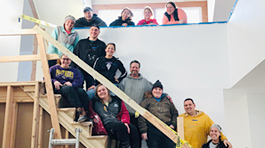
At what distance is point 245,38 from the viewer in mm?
4352

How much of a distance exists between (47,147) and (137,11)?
17.1 feet

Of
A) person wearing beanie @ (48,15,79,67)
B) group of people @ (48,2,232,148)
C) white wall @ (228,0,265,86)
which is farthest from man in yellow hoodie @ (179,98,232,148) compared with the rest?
person wearing beanie @ (48,15,79,67)

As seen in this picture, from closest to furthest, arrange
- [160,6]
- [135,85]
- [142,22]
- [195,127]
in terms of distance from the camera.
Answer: [195,127], [135,85], [142,22], [160,6]

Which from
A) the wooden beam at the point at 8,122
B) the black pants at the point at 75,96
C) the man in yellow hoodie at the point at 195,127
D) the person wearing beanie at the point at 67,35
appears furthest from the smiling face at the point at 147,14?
the wooden beam at the point at 8,122

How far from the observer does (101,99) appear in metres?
4.26

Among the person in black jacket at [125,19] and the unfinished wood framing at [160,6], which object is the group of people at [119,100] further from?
the unfinished wood framing at [160,6]

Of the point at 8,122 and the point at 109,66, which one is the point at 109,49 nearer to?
the point at 109,66

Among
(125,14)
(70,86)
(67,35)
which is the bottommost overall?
(70,86)

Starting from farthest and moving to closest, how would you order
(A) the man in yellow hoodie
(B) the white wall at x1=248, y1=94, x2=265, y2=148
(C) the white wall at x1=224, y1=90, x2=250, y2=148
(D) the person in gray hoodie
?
(C) the white wall at x1=224, y1=90, x2=250, y2=148 < (B) the white wall at x1=248, y1=94, x2=265, y2=148 < (D) the person in gray hoodie < (A) the man in yellow hoodie

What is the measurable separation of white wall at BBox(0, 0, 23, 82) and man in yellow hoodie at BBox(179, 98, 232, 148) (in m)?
2.99

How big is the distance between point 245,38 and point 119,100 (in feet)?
5.97

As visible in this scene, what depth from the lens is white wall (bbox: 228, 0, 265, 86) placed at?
3.78 meters

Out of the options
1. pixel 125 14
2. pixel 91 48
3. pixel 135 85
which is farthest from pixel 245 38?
pixel 91 48

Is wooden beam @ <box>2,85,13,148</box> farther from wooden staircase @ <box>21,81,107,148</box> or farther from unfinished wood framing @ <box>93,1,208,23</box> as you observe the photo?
unfinished wood framing @ <box>93,1,208,23</box>
